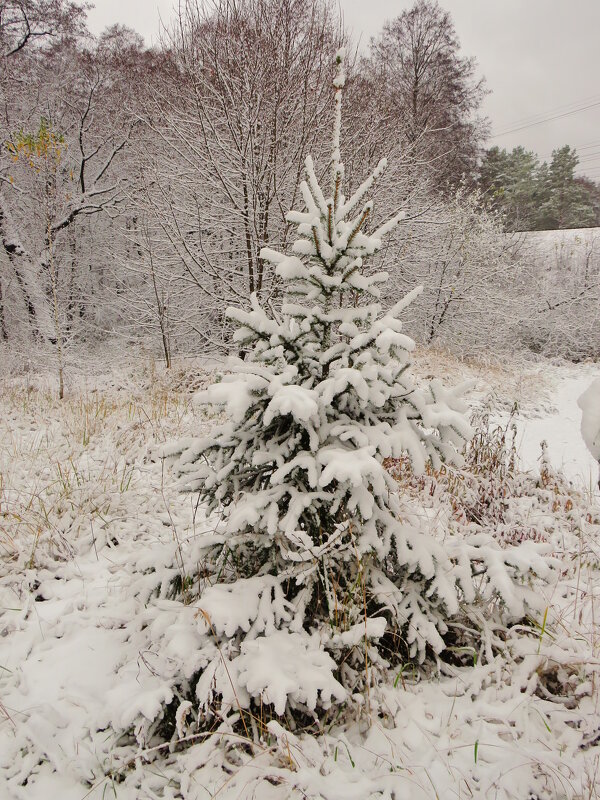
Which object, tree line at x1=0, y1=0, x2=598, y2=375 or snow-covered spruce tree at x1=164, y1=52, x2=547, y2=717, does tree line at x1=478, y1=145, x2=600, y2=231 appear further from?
snow-covered spruce tree at x1=164, y1=52, x2=547, y2=717

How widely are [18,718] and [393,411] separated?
196 centimetres

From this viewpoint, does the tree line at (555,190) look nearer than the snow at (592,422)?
No

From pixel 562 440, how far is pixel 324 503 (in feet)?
19.5

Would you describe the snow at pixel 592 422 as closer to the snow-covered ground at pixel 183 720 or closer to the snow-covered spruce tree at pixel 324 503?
the snow-covered spruce tree at pixel 324 503

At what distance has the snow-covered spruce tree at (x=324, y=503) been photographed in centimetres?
169

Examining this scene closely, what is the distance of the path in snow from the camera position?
5.27m

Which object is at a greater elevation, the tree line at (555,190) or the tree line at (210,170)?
the tree line at (555,190)

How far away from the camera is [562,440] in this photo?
21.9 feet

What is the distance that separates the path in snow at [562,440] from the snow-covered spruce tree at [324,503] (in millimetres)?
2971

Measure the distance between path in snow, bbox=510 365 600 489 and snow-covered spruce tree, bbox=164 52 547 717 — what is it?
297 centimetres

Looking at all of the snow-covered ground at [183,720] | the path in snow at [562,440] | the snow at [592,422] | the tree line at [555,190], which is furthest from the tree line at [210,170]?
the tree line at [555,190]

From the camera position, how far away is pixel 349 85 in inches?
287

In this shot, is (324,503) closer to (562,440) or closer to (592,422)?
(592,422)

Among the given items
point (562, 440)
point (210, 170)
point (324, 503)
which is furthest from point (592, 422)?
point (210, 170)
